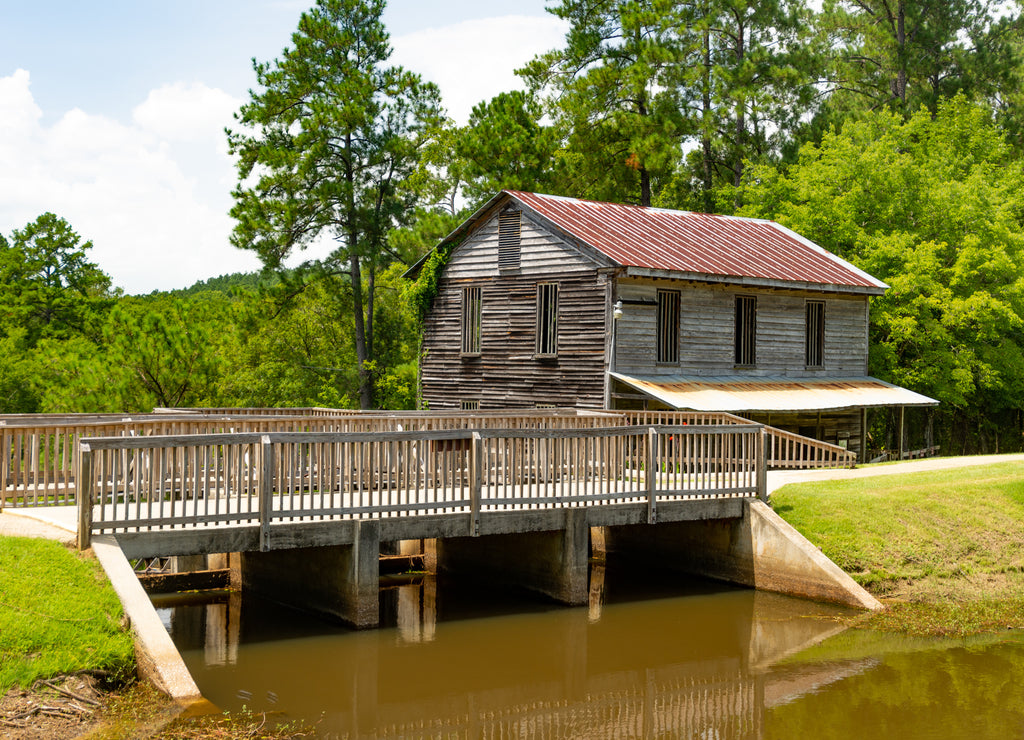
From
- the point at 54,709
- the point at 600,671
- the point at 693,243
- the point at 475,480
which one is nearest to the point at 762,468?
the point at 475,480

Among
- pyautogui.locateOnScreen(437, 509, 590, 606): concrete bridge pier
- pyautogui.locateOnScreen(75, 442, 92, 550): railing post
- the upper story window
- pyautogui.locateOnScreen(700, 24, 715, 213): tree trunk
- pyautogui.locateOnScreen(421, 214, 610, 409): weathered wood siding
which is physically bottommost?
pyautogui.locateOnScreen(437, 509, 590, 606): concrete bridge pier

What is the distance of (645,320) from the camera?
27578 millimetres

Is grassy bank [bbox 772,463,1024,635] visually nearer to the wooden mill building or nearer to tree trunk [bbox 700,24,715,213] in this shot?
the wooden mill building

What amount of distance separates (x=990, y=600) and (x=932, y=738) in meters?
6.06

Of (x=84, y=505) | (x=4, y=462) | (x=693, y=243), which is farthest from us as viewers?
(x=693, y=243)

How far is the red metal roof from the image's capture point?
2806cm

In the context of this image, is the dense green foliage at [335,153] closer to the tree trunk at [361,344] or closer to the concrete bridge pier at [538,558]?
the tree trunk at [361,344]

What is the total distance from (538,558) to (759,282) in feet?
45.7

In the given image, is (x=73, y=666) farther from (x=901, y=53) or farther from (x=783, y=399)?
(x=901, y=53)

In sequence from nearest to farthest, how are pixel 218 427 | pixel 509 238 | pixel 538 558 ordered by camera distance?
1. pixel 218 427
2. pixel 538 558
3. pixel 509 238

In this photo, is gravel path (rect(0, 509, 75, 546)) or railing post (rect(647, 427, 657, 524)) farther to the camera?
railing post (rect(647, 427, 657, 524))

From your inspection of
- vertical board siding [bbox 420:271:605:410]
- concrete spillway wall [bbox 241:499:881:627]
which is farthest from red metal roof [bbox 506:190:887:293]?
concrete spillway wall [bbox 241:499:881:627]

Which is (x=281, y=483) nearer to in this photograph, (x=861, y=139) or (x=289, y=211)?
(x=289, y=211)

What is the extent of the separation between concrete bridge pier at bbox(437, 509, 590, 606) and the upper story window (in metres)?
12.2
